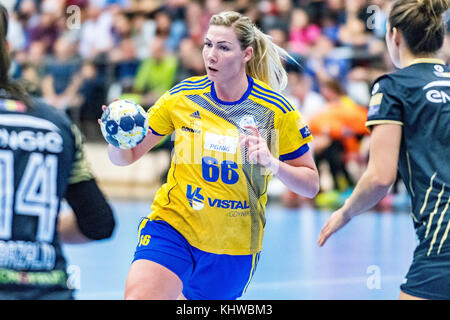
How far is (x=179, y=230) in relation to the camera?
395cm

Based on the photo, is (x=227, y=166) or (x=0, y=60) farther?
(x=227, y=166)

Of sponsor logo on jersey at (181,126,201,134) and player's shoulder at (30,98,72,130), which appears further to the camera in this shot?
sponsor logo on jersey at (181,126,201,134)

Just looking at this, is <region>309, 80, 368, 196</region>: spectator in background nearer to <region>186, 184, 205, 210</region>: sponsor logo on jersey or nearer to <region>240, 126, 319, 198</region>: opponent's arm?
<region>240, 126, 319, 198</region>: opponent's arm

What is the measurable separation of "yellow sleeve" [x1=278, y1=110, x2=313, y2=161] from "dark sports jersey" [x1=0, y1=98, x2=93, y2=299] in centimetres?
175

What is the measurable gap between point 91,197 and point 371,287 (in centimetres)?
436

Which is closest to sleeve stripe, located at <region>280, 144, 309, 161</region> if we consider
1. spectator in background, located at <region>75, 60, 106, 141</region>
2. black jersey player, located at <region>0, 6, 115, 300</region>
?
black jersey player, located at <region>0, 6, 115, 300</region>

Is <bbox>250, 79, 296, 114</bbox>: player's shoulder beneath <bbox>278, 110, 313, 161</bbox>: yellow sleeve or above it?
above

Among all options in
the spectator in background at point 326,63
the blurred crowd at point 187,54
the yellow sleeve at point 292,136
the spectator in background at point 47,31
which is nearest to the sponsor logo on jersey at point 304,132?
the yellow sleeve at point 292,136

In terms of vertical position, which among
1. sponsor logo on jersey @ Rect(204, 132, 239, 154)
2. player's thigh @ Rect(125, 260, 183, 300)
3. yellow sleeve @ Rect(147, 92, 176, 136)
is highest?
yellow sleeve @ Rect(147, 92, 176, 136)

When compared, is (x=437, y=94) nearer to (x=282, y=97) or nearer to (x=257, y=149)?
(x=257, y=149)

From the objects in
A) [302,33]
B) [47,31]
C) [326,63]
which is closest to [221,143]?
[326,63]

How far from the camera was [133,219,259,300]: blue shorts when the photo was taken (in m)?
3.82
